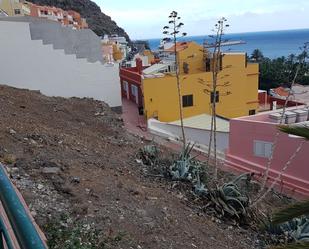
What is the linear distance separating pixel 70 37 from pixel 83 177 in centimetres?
1200

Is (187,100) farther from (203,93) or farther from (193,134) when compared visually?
(193,134)

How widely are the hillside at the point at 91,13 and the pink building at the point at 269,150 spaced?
72.5 metres

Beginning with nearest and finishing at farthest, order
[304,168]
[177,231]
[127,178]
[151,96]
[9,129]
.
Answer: [177,231] → [127,178] → [9,129] → [304,168] → [151,96]

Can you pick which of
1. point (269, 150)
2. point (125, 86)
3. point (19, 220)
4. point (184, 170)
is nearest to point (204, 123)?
point (269, 150)

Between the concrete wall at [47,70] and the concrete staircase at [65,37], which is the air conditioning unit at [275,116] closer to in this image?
the concrete wall at [47,70]

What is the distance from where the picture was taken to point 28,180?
16.7 feet

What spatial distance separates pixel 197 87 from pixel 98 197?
1798cm

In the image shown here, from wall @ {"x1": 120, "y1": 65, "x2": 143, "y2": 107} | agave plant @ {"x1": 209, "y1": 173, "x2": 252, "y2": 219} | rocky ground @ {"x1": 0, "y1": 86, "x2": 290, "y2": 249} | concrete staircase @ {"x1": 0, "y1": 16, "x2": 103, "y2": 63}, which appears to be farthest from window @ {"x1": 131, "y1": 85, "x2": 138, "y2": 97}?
agave plant @ {"x1": 209, "y1": 173, "x2": 252, "y2": 219}

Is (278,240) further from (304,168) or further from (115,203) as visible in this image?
(304,168)

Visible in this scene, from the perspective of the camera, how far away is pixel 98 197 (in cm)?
520

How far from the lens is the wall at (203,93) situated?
70.9 feet

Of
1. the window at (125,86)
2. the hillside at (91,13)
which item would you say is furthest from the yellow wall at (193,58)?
the hillside at (91,13)

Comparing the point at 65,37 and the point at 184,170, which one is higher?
the point at 65,37

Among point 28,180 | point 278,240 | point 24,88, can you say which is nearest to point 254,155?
point 278,240
